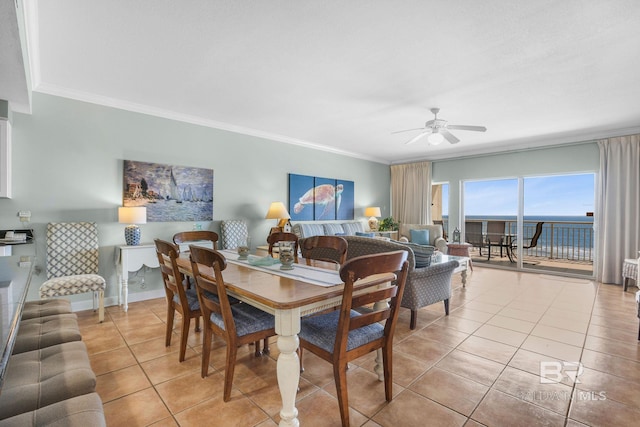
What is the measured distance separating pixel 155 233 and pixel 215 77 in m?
2.21

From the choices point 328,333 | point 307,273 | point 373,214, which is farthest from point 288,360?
point 373,214

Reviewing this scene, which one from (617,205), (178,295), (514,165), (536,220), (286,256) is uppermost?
(514,165)

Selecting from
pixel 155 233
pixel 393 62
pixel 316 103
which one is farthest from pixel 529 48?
pixel 155 233

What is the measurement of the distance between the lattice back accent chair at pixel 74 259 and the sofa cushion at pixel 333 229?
3676mm

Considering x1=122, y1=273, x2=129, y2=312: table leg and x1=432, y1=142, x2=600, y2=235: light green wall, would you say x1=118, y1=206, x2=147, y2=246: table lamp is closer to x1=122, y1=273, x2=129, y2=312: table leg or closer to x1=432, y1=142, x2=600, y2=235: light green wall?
x1=122, y1=273, x2=129, y2=312: table leg

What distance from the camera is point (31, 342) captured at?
4.99ft

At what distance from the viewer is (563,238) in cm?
699

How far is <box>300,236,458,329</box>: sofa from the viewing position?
303cm

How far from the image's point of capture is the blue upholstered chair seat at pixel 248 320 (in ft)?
5.97

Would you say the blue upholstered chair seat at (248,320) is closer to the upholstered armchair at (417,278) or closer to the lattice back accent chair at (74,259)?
the upholstered armchair at (417,278)

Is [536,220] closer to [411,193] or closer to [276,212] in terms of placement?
[411,193]

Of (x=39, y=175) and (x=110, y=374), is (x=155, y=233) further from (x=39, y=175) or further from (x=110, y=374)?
(x=110, y=374)

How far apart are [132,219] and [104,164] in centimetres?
81

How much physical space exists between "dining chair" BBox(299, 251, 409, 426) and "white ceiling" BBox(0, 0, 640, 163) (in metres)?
1.72
